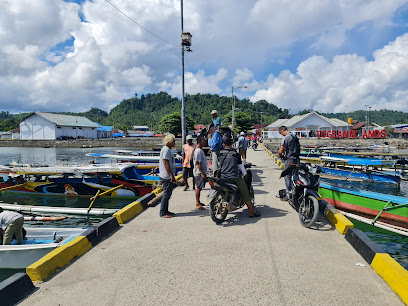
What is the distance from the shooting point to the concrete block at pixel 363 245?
3764 mm

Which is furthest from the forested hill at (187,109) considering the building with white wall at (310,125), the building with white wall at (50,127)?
the building with white wall at (50,127)

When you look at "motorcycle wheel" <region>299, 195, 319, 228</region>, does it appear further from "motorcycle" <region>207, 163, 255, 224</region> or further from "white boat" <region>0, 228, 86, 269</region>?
"white boat" <region>0, 228, 86, 269</region>

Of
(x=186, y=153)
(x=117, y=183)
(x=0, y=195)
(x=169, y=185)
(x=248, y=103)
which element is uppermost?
(x=248, y=103)

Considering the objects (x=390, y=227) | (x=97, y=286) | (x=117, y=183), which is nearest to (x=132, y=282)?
(x=97, y=286)

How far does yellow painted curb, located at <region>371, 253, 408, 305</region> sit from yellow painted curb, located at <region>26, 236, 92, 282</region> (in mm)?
4194

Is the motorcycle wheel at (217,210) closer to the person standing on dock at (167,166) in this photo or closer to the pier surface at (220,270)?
the pier surface at (220,270)

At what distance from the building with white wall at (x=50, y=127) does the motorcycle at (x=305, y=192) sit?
7706cm

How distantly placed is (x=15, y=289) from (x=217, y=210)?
3398 mm

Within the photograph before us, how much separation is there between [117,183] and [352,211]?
9.11 metres

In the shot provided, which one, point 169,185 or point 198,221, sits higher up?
point 169,185

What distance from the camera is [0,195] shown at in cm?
1420

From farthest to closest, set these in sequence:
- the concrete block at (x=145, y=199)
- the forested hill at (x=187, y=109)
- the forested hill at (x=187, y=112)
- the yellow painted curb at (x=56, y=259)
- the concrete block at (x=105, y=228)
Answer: the forested hill at (x=187, y=109) < the forested hill at (x=187, y=112) < the concrete block at (x=145, y=199) < the concrete block at (x=105, y=228) < the yellow painted curb at (x=56, y=259)

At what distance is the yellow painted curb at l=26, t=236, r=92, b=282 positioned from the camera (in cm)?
339

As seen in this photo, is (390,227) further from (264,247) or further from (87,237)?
(87,237)
